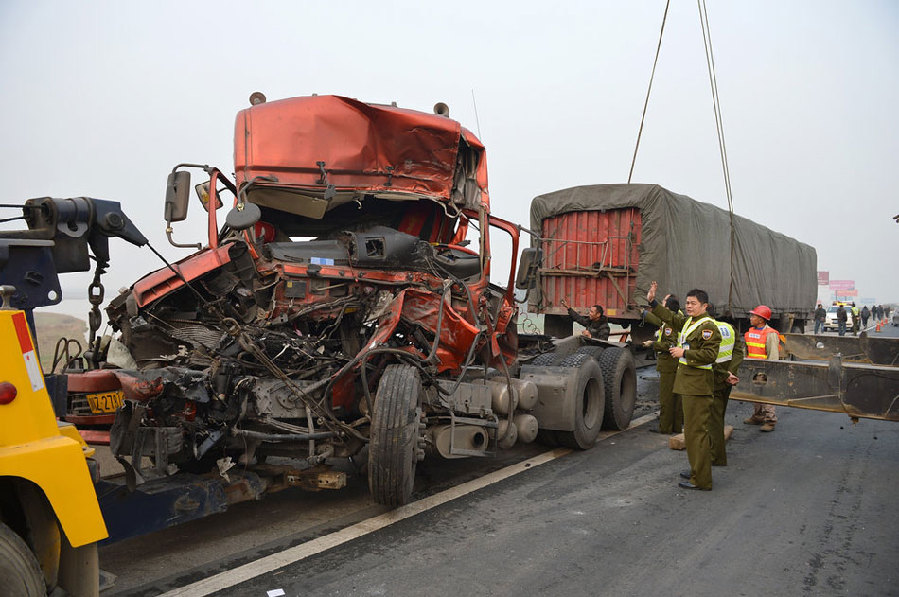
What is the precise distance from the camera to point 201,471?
5.05 meters

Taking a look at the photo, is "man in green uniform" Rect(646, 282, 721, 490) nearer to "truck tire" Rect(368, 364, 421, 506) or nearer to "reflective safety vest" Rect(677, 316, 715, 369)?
"reflective safety vest" Rect(677, 316, 715, 369)

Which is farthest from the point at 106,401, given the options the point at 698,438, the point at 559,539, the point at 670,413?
the point at 670,413

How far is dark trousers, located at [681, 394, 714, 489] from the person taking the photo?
5.89m

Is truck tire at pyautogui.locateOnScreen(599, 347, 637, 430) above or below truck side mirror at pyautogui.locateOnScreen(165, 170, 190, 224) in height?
below

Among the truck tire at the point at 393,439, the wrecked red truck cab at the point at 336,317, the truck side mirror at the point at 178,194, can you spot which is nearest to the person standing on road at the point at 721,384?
the wrecked red truck cab at the point at 336,317

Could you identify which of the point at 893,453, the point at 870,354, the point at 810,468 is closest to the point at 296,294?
the point at 810,468

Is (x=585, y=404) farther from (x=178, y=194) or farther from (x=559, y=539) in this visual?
(x=178, y=194)

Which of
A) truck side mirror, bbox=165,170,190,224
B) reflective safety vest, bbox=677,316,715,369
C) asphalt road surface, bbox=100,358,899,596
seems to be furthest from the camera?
reflective safety vest, bbox=677,316,715,369

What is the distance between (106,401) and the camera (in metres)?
3.99

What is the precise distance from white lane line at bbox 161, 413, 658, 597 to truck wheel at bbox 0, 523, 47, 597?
1357 mm

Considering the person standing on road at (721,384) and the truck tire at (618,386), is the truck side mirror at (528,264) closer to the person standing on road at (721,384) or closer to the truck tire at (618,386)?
the person standing on road at (721,384)

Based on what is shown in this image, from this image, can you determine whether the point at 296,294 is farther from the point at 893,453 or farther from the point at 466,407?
the point at 893,453

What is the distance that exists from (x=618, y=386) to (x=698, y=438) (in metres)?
2.45

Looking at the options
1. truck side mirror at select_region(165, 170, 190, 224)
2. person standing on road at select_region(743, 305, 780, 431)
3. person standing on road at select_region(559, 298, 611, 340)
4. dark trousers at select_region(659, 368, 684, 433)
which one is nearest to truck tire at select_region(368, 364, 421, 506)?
truck side mirror at select_region(165, 170, 190, 224)
